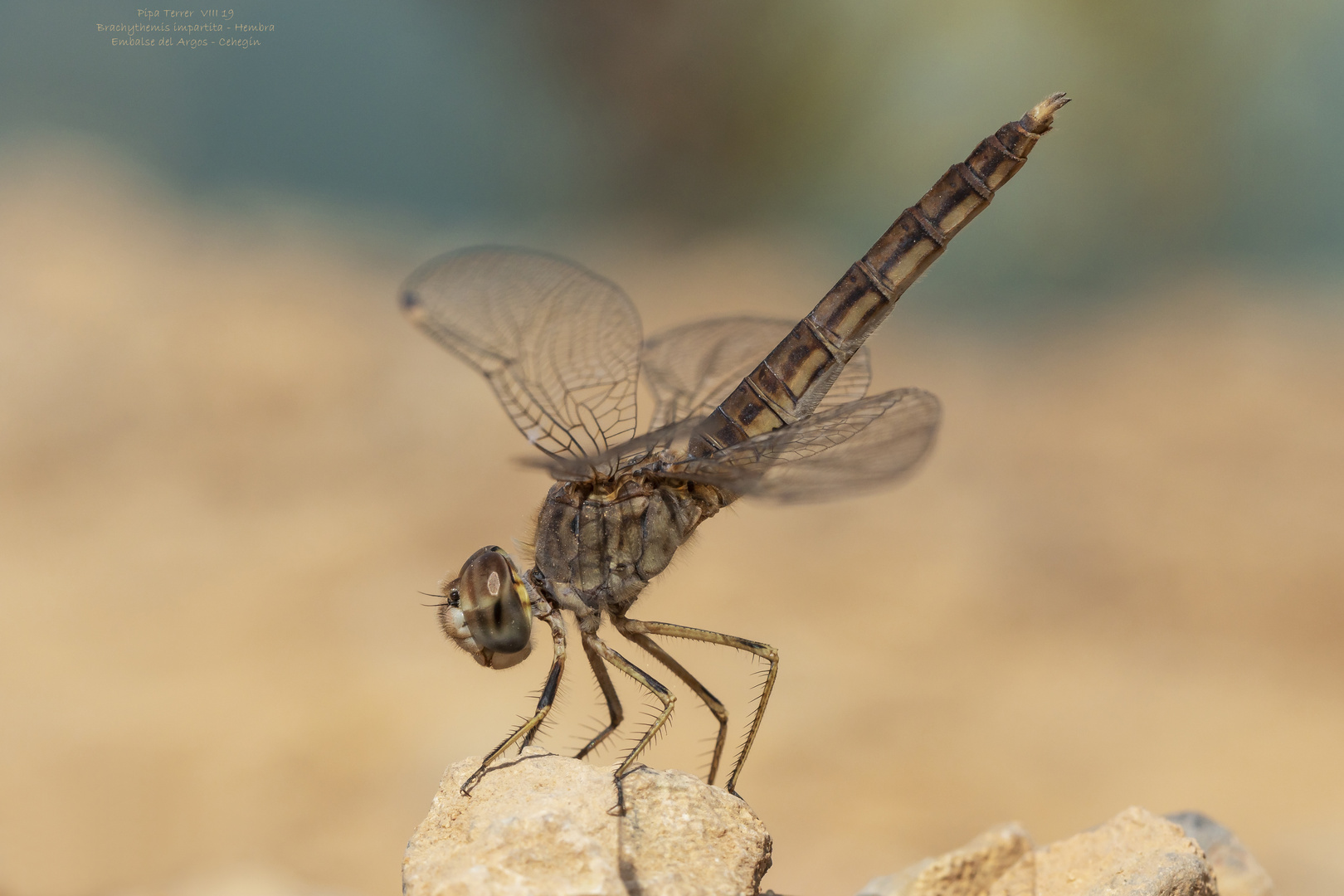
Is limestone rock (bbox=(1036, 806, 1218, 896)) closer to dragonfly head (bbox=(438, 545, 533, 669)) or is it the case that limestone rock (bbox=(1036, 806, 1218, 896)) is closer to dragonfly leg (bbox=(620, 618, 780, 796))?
dragonfly leg (bbox=(620, 618, 780, 796))

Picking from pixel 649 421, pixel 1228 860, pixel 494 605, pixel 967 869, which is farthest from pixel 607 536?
pixel 1228 860

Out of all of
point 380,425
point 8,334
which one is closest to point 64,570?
point 380,425

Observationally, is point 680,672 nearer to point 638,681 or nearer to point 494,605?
point 638,681

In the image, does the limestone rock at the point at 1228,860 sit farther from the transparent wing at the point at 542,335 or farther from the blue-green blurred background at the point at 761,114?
the blue-green blurred background at the point at 761,114

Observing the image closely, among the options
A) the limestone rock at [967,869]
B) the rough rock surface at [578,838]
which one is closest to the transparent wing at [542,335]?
the rough rock surface at [578,838]

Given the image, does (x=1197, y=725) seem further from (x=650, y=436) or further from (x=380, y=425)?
(x=380, y=425)

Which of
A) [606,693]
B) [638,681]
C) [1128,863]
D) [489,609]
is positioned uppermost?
[489,609]
